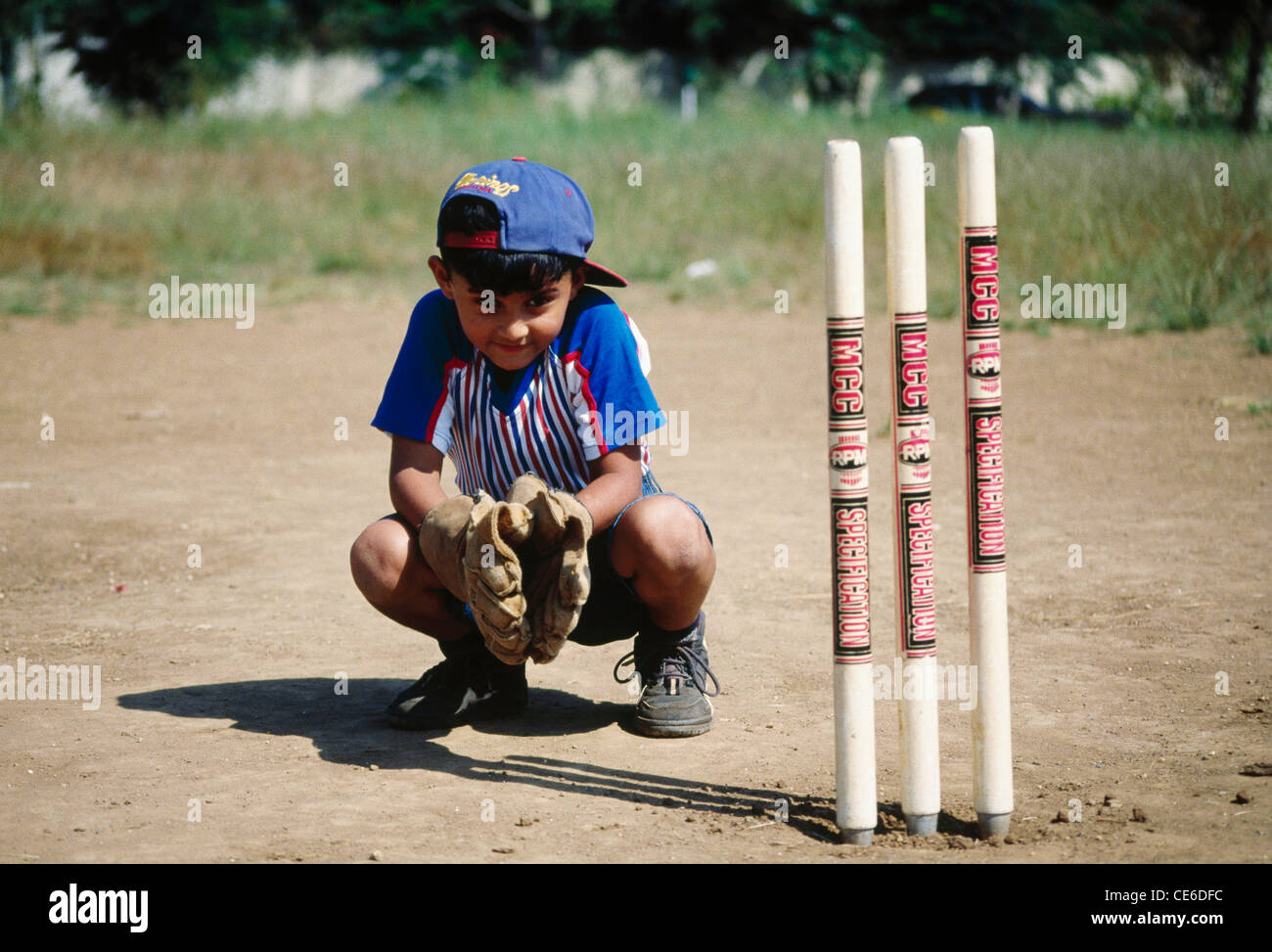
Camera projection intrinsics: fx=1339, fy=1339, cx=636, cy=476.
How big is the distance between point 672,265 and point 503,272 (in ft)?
29.8

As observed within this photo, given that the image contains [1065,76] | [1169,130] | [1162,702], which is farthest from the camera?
[1065,76]

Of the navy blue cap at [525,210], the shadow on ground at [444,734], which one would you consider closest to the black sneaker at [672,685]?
the shadow on ground at [444,734]

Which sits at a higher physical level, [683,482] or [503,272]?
[503,272]

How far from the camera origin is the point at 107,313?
10328mm

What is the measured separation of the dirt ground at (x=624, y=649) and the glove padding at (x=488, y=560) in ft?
1.25

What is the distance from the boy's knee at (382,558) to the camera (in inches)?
126

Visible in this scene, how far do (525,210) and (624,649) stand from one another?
1.71 m

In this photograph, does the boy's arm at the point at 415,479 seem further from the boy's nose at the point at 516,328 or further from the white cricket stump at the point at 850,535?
the white cricket stump at the point at 850,535

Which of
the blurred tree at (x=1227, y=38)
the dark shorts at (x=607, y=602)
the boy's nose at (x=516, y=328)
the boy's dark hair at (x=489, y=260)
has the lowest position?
the dark shorts at (x=607, y=602)

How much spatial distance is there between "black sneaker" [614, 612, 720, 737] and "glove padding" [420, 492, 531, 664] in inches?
19.5

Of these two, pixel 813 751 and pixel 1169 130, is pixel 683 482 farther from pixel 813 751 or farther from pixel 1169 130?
pixel 1169 130

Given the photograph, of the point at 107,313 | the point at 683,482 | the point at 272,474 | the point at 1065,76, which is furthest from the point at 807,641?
the point at 1065,76

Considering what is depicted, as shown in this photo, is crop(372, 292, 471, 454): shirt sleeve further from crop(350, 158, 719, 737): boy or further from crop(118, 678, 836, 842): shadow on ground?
crop(118, 678, 836, 842): shadow on ground

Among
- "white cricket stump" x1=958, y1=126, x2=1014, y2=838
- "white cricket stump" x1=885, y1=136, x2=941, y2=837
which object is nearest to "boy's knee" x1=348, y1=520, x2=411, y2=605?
"white cricket stump" x1=885, y1=136, x2=941, y2=837
